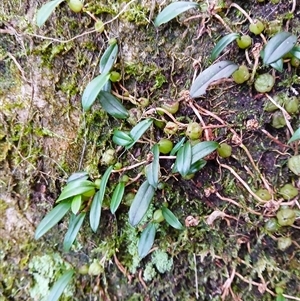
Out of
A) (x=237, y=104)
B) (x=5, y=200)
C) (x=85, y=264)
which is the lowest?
(x=85, y=264)

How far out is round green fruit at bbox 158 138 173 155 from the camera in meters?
0.98

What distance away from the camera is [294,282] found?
0.94 meters

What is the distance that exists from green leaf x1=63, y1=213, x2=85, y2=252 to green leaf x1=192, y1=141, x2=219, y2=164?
42 centimetres

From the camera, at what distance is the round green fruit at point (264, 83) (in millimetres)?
902

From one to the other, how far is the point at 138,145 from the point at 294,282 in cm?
63

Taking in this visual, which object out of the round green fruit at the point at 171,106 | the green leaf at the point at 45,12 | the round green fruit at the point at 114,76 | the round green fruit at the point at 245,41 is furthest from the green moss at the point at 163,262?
the green leaf at the point at 45,12

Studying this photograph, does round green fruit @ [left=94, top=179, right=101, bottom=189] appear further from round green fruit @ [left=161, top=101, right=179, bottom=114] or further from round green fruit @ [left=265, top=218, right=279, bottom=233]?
round green fruit @ [left=265, top=218, right=279, bottom=233]

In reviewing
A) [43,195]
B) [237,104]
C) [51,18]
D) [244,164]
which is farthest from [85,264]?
[51,18]

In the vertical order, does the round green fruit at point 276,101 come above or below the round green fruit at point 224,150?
above

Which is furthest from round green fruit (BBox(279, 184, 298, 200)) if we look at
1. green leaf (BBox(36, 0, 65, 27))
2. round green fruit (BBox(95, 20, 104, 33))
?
green leaf (BBox(36, 0, 65, 27))

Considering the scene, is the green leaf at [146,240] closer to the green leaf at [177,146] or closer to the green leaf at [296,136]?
the green leaf at [177,146]

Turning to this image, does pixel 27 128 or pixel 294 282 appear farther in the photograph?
pixel 27 128

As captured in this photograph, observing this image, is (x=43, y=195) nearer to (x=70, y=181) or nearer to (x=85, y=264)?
(x=70, y=181)

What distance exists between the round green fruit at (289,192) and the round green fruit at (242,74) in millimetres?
335
